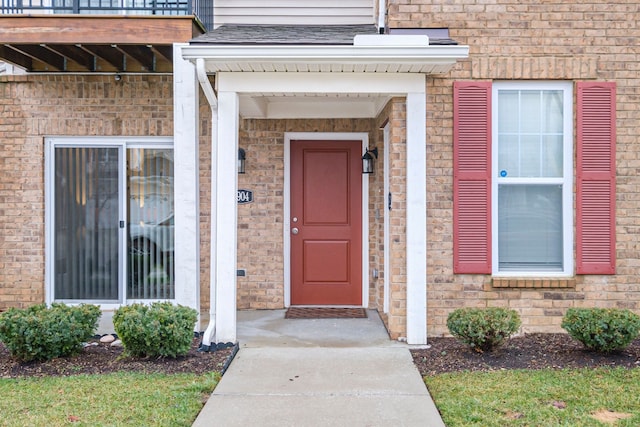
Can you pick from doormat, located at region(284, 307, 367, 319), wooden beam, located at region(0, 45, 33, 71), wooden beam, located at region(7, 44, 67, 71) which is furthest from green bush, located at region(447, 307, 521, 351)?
wooden beam, located at region(0, 45, 33, 71)

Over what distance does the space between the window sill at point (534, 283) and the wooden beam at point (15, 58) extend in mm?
5782

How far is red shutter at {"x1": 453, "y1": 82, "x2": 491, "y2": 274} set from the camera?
19.2ft

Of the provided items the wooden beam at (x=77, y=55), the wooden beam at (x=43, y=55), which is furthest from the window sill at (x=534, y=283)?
the wooden beam at (x=43, y=55)

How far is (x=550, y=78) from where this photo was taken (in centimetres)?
588

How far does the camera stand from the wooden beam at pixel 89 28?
570 centimetres

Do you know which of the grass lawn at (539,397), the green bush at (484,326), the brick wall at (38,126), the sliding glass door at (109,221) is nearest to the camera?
the grass lawn at (539,397)

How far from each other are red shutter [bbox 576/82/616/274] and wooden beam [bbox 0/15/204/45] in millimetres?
4167

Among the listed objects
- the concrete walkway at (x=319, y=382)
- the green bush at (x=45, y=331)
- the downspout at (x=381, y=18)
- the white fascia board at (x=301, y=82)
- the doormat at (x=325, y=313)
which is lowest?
the concrete walkway at (x=319, y=382)

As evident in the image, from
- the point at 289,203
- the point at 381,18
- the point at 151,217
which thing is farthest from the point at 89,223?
the point at 381,18

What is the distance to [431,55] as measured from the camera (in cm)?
516

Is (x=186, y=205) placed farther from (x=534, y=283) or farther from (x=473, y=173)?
(x=534, y=283)

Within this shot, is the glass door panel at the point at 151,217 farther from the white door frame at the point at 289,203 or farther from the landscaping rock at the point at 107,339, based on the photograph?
the white door frame at the point at 289,203

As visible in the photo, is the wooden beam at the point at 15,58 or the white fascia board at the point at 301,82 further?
the wooden beam at the point at 15,58

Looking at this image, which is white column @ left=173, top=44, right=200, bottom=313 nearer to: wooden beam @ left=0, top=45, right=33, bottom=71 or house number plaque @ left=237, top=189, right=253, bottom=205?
house number plaque @ left=237, top=189, right=253, bottom=205
